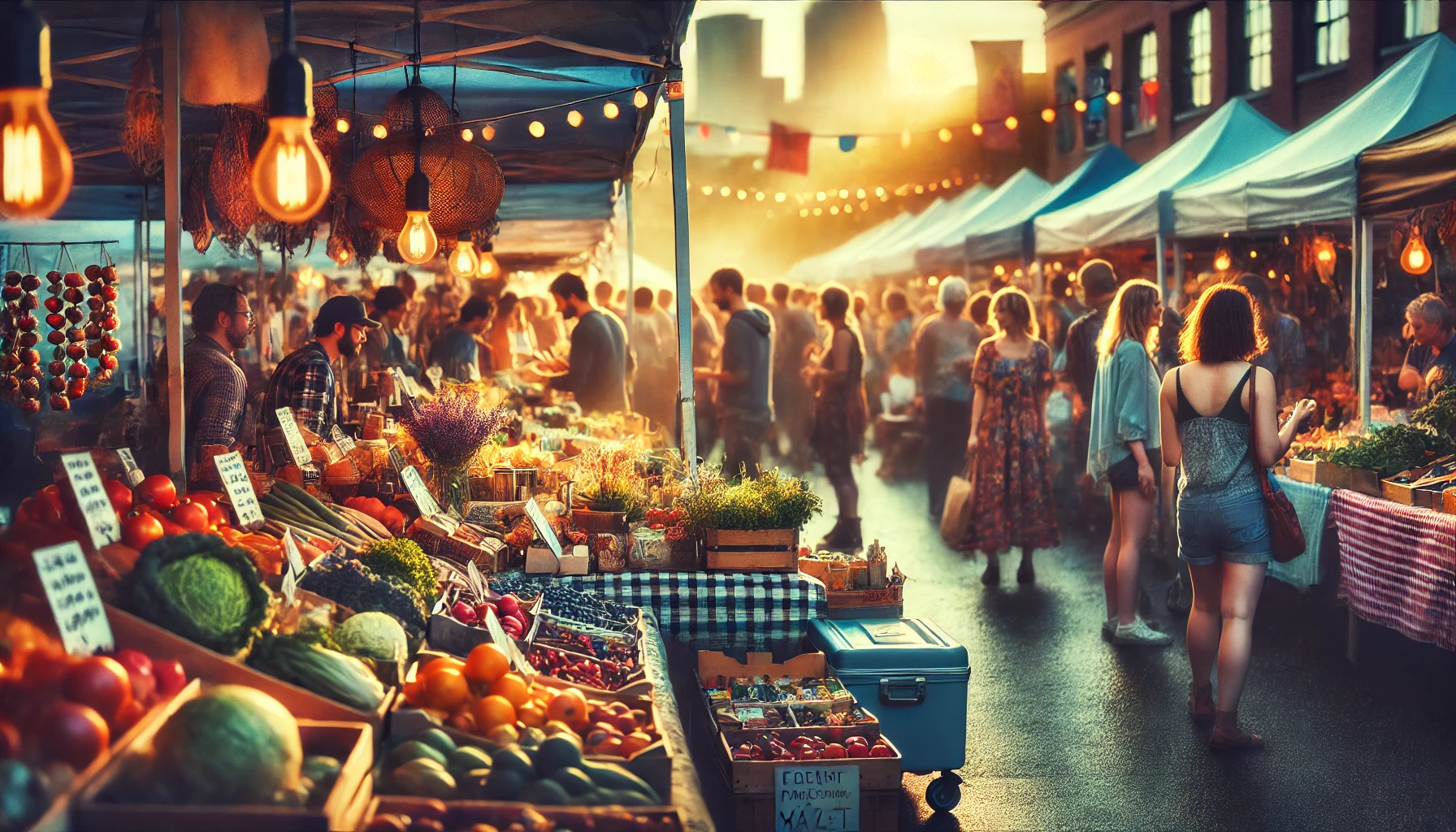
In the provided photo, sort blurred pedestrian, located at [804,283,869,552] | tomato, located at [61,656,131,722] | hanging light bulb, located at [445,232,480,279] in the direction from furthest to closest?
blurred pedestrian, located at [804,283,869,552] → hanging light bulb, located at [445,232,480,279] → tomato, located at [61,656,131,722]

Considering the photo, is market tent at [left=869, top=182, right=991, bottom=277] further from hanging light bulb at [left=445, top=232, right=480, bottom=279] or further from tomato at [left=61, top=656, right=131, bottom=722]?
tomato at [left=61, top=656, right=131, bottom=722]

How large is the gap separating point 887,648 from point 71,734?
304 cm

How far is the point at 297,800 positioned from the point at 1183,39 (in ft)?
69.4

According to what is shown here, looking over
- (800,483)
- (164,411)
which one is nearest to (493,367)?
(164,411)

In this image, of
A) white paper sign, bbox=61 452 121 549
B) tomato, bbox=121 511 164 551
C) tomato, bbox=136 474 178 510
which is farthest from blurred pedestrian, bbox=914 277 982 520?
white paper sign, bbox=61 452 121 549

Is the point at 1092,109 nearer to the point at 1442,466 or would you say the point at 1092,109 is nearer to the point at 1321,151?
the point at 1321,151

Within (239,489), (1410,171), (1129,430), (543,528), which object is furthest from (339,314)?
(1410,171)

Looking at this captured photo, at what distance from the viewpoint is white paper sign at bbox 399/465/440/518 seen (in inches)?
214

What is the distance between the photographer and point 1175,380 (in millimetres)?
5750

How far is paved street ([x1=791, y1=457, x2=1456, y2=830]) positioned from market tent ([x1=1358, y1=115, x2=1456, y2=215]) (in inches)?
94.3

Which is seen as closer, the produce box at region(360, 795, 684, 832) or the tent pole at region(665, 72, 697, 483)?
the produce box at region(360, 795, 684, 832)

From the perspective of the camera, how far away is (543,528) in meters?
5.25

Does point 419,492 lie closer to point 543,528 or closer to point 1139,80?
point 543,528

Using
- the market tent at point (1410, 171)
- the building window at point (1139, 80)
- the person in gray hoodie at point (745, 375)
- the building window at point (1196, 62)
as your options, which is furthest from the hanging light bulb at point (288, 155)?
the building window at point (1139, 80)
